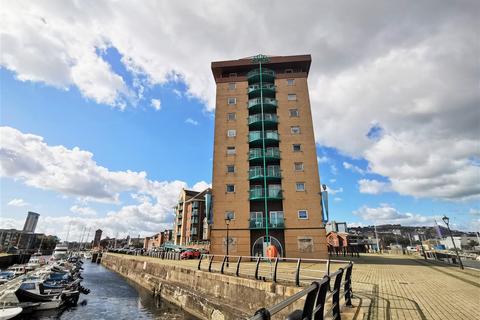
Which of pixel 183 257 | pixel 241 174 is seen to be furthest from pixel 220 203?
pixel 183 257

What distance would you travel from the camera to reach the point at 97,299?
21.8m

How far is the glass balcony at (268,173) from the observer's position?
87.3 feet

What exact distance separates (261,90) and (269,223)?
16.2 m

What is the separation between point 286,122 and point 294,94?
423 cm

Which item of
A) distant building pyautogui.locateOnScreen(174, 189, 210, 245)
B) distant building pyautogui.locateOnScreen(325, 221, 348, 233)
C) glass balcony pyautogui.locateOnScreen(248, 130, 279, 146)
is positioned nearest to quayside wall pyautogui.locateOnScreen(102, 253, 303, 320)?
glass balcony pyautogui.locateOnScreen(248, 130, 279, 146)

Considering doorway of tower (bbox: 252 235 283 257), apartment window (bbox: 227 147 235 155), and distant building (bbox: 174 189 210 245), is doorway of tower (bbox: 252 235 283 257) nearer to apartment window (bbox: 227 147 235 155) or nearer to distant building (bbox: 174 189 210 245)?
apartment window (bbox: 227 147 235 155)

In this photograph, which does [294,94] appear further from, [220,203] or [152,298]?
[152,298]

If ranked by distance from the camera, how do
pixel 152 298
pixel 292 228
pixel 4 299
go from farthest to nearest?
pixel 292 228, pixel 152 298, pixel 4 299

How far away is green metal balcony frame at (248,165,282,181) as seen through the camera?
26609mm

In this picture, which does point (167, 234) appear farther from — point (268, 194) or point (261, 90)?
point (261, 90)

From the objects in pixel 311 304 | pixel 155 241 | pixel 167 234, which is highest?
pixel 167 234

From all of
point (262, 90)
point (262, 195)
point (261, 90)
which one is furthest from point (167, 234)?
point (261, 90)

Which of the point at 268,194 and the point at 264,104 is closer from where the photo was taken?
the point at 268,194

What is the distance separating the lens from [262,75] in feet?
104
